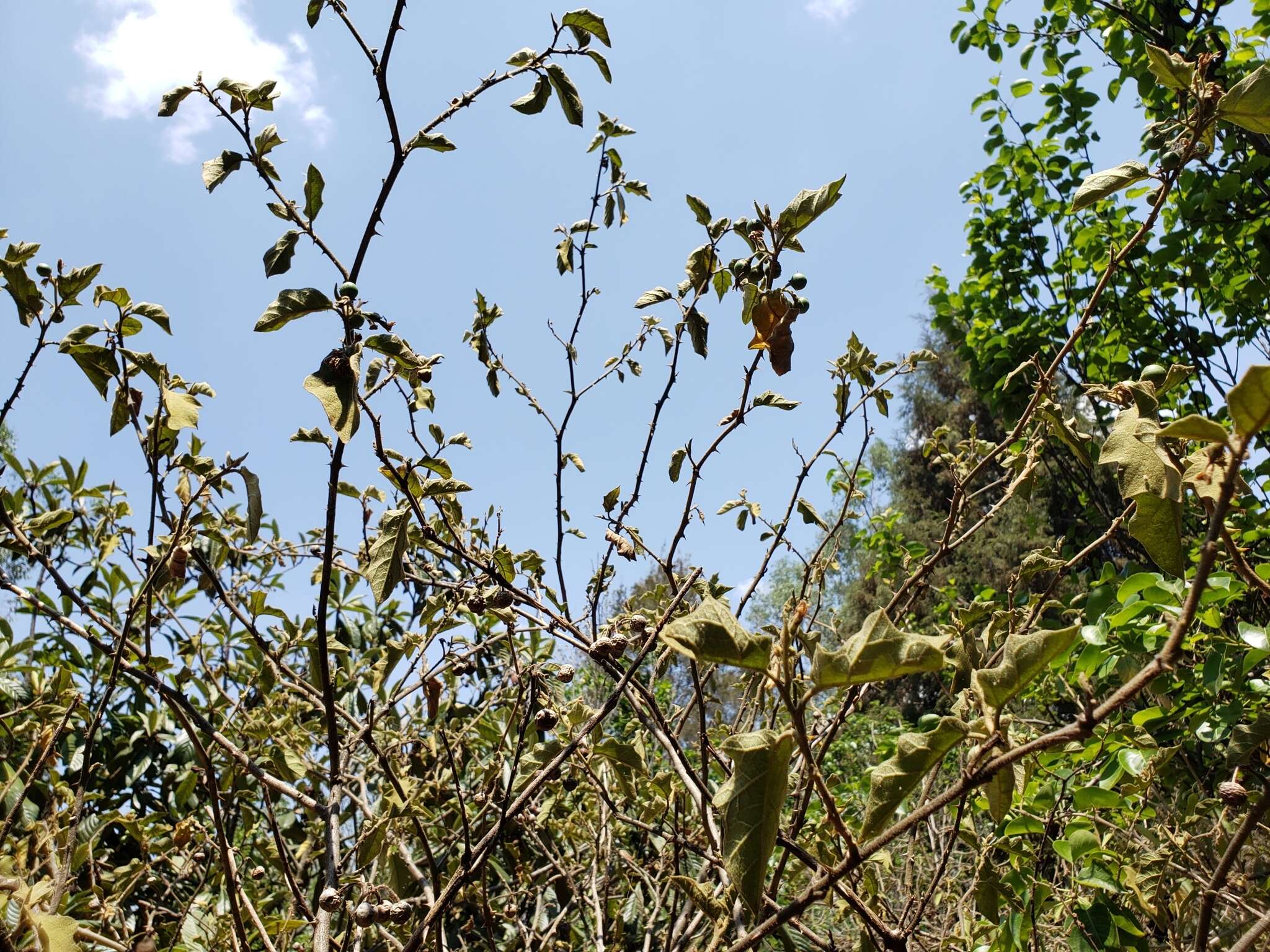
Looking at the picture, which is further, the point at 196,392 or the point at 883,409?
the point at 883,409

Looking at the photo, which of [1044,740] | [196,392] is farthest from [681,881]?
[196,392]

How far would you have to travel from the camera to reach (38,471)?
3.35 m

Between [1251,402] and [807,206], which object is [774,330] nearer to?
[807,206]

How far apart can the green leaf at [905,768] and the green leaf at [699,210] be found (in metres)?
1.18

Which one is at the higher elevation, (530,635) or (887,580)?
(887,580)

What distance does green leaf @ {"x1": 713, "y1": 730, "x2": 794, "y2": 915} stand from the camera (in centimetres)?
63

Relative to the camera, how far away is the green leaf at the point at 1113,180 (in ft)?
3.56

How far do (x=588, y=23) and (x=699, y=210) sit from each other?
16.6 inches

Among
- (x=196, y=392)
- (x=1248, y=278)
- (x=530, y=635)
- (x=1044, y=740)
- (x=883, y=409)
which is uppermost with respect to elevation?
(x=1248, y=278)

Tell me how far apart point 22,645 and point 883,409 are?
304 cm

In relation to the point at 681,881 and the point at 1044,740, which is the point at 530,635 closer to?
the point at 681,881

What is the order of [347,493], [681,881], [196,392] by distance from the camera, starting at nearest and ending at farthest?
[681,881] → [196,392] → [347,493]

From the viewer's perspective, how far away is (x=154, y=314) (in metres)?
1.42

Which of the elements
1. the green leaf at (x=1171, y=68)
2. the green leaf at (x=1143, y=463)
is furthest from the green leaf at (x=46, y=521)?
the green leaf at (x=1171, y=68)
